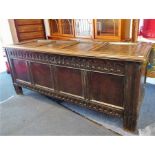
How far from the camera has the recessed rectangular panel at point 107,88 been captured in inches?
63.8

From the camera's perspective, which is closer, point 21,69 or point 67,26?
point 21,69

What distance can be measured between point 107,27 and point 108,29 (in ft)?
0.13

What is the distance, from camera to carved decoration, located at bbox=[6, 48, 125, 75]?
1.56m

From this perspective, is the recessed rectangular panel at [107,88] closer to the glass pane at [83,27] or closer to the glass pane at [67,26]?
the glass pane at [83,27]

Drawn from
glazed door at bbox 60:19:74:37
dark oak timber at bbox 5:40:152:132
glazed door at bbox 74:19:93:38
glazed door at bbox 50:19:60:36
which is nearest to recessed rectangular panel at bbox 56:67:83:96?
dark oak timber at bbox 5:40:152:132

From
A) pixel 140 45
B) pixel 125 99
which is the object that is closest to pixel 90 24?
pixel 140 45

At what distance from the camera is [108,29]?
2818 millimetres

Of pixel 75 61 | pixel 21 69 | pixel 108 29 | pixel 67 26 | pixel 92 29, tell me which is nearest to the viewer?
pixel 75 61

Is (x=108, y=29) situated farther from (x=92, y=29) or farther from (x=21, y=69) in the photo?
(x=21, y=69)

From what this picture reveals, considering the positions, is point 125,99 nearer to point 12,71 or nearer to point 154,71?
point 154,71

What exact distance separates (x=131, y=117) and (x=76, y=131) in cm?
62

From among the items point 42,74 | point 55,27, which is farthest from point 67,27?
point 42,74

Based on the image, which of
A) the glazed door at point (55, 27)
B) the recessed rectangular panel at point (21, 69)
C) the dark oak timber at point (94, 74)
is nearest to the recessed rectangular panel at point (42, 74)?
the dark oak timber at point (94, 74)

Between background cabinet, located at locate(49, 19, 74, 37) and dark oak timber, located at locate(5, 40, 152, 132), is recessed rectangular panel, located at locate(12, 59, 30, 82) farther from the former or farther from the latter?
background cabinet, located at locate(49, 19, 74, 37)
